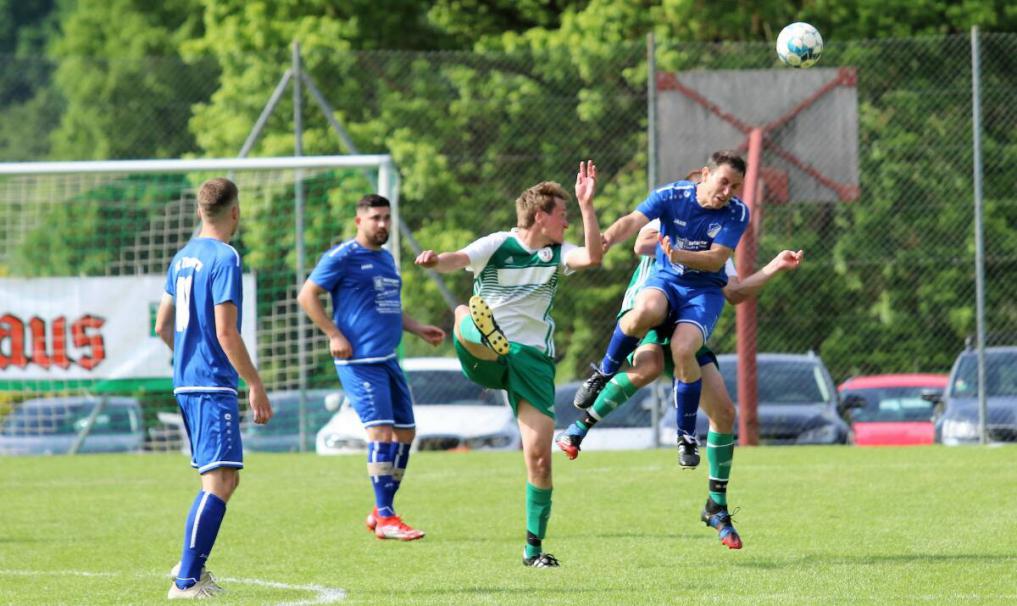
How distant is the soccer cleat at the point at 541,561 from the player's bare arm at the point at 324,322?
2697 mm

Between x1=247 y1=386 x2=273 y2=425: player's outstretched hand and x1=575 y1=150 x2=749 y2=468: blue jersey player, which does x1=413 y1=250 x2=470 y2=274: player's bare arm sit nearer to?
x1=575 y1=150 x2=749 y2=468: blue jersey player

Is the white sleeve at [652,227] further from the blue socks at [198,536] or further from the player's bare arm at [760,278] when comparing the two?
the blue socks at [198,536]

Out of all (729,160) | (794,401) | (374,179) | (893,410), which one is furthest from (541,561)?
(893,410)

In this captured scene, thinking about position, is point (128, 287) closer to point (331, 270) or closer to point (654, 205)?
point (331, 270)

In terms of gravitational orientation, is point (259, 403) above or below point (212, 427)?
above

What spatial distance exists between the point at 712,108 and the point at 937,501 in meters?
7.71

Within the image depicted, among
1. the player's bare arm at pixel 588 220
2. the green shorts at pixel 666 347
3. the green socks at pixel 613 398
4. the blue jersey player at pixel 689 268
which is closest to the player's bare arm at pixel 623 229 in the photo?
the blue jersey player at pixel 689 268

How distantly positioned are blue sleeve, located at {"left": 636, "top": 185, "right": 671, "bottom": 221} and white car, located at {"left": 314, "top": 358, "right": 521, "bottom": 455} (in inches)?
329

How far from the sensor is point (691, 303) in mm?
9992

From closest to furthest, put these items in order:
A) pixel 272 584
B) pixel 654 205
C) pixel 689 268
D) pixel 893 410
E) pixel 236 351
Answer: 1. pixel 236 351
2. pixel 272 584
3. pixel 654 205
4. pixel 689 268
5. pixel 893 410

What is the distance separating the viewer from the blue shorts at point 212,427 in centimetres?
795

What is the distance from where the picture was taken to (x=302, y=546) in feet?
33.7

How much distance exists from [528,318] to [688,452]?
4.27 feet

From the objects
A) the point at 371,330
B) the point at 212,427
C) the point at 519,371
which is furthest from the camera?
the point at 371,330
